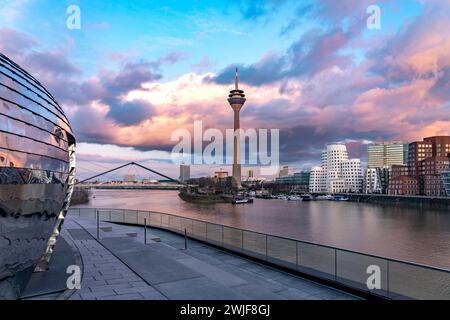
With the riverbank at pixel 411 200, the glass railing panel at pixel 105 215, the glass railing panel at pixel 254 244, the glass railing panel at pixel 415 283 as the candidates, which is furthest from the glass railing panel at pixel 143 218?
the riverbank at pixel 411 200

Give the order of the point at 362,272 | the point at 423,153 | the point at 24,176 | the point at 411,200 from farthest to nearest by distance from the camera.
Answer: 1. the point at 423,153
2. the point at 411,200
3. the point at 362,272
4. the point at 24,176

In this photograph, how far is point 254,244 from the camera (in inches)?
603

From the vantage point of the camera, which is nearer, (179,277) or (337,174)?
(179,277)

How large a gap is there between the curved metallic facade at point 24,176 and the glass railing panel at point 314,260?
7.57m

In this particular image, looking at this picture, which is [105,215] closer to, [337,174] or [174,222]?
[174,222]

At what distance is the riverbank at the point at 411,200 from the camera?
93338 millimetres

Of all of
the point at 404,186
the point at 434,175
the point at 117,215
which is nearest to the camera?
the point at 117,215

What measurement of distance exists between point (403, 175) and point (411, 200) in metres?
29.8

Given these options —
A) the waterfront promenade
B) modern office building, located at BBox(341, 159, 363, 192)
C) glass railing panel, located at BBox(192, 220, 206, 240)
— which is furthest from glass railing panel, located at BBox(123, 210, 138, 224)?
modern office building, located at BBox(341, 159, 363, 192)

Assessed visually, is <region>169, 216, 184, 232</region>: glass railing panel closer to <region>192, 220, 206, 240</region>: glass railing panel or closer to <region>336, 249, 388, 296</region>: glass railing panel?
<region>192, 220, 206, 240</region>: glass railing panel

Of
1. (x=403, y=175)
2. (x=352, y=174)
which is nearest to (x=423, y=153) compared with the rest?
(x=403, y=175)
